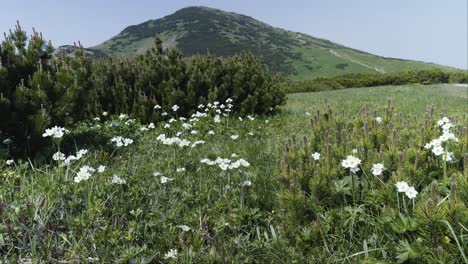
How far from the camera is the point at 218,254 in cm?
306

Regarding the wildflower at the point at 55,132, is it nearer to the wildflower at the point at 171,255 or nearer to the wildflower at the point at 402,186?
the wildflower at the point at 171,255

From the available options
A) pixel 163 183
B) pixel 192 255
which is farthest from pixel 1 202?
pixel 192 255

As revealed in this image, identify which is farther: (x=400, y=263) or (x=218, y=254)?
(x=218, y=254)

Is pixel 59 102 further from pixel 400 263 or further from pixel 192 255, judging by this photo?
pixel 400 263

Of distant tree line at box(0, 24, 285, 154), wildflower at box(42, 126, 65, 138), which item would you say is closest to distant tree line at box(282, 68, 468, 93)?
distant tree line at box(0, 24, 285, 154)

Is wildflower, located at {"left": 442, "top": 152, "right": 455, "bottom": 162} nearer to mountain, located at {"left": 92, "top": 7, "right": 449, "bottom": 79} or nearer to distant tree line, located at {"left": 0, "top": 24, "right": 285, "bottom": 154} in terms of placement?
distant tree line, located at {"left": 0, "top": 24, "right": 285, "bottom": 154}

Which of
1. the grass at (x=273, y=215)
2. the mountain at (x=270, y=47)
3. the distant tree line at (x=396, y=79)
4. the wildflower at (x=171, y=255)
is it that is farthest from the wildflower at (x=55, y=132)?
the mountain at (x=270, y=47)

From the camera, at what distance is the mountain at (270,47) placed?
368 ft

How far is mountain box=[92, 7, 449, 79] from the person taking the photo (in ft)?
368

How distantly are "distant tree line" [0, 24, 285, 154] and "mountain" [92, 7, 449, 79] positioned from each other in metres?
78.6

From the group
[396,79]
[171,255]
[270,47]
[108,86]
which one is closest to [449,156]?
[171,255]

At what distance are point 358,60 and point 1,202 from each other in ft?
432

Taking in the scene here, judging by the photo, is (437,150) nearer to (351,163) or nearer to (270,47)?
(351,163)

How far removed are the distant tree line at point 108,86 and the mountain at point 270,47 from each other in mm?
78610
